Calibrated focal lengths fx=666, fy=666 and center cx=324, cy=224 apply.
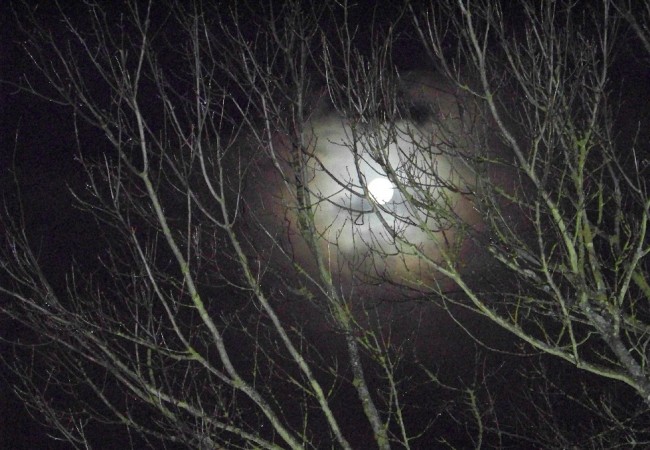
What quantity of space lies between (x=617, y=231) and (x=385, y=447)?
3.35 meters

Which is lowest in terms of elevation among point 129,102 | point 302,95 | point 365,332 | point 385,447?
point 385,447

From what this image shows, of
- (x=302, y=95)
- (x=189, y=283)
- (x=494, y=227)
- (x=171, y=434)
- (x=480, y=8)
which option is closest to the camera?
(x=494, y=227)

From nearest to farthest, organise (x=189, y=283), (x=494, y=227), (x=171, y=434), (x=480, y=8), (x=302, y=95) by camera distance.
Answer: (x=494, y=227)
(x=480, y=8)
(x=189, y=283)
(x=171, y=434)
(x=302, y=95)

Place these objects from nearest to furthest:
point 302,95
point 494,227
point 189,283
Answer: point 494,227 < point 189,283 < point 302,95

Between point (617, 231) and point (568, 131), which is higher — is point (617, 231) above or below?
below

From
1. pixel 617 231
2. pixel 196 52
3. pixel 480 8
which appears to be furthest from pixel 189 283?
pixel 617 231

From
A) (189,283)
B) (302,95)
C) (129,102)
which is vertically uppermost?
(302,95)

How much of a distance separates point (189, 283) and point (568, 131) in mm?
3839

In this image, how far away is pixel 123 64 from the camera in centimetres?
596

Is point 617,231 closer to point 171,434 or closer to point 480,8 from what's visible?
point 480,8

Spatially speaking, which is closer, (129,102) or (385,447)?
(129,102)

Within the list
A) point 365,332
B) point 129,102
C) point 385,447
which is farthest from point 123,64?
point 385,447

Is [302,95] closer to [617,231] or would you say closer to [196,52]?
[196,52]

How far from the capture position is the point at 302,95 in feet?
24.8
